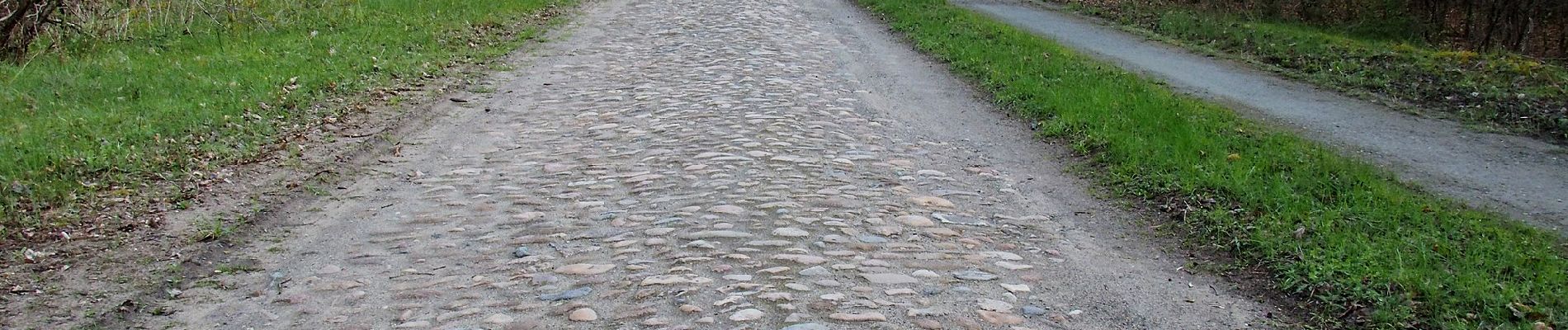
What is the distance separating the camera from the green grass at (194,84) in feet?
23.9

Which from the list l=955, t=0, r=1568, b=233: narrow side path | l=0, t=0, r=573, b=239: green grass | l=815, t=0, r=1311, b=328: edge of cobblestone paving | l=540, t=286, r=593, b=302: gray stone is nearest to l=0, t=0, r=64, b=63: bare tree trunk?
l=0, t=0, r=573, b=239: green grass

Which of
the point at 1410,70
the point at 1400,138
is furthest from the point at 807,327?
the point at 1410,70

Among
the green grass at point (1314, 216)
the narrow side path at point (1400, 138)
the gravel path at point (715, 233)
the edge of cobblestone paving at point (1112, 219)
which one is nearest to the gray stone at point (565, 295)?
the gravel path at point (715, 233)

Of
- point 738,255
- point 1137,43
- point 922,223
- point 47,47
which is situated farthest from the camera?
point 1137,43

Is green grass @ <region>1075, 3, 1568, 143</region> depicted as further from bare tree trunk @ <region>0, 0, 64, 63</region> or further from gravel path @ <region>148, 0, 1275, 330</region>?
bare tree trunk @ <region>0, 0, 64, 63</region>

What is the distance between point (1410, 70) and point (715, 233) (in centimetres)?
846

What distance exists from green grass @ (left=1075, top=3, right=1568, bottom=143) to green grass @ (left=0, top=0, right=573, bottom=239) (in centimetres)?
851

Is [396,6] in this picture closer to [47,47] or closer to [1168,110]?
[47,47]

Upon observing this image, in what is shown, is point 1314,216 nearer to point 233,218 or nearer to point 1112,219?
point 1112,219

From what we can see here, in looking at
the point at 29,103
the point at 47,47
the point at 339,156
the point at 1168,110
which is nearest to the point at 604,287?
the point at 339,156

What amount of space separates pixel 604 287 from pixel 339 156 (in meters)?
3.68

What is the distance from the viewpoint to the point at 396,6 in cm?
1574

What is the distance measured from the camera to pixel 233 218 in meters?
6.64

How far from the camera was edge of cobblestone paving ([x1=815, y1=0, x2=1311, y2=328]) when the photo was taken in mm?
5555
